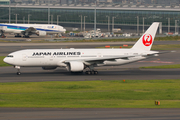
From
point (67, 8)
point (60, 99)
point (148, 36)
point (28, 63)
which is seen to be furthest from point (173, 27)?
Answer: point (60, 99)

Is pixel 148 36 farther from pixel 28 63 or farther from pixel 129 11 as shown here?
pixel 129 11

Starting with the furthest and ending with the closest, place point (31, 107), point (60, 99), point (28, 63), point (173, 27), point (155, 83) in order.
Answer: point (173, 27) → point (28, 63) → point (155, 83) → point (60, 99) → point (31, 107)

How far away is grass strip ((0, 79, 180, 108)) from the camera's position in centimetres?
2448

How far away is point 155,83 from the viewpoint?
34.9 metres

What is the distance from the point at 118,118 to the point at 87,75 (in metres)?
22.5

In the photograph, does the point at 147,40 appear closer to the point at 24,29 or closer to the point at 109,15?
the point at 24,29

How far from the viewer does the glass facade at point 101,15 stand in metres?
182

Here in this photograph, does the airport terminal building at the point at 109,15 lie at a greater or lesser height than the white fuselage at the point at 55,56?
greater

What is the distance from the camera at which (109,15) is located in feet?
634

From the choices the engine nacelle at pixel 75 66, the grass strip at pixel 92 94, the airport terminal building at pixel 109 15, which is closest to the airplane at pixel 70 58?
the engine nacelle at pixel 75 66

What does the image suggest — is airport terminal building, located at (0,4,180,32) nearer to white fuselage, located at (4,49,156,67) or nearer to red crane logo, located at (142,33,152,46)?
red crane logo, located at (142,33,152,46)

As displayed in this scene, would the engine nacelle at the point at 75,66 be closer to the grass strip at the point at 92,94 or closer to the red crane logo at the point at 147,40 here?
the grass strip at the point at 92,94

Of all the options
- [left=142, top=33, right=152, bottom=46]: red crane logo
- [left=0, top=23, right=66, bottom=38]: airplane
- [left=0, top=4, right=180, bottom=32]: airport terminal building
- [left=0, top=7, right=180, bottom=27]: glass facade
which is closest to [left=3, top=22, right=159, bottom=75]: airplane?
[left=142, top=33, right=152, bottom=46]: red crane logo

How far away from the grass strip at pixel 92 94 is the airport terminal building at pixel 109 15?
150711mm
